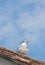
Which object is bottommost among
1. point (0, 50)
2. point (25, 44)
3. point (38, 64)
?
point (38, 64)

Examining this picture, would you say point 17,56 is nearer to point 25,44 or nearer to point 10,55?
point 10,55

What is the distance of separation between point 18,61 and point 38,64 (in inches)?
30.8

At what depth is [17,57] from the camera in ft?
28.3

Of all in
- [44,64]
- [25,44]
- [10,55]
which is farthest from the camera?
[25,44]

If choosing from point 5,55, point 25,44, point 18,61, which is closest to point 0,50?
point 5,55

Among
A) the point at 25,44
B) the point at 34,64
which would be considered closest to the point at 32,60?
the point at 34,64

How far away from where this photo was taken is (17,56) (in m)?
8.67

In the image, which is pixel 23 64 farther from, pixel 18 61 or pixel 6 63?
pixel 6 63

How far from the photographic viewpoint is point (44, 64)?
8.20 metres

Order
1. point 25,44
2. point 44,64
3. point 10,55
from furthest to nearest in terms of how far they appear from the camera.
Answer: point 25,44 < point 10,55 < point 44,64

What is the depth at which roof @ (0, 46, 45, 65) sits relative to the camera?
8344mm

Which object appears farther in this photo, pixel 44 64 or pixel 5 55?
pixel 5 55

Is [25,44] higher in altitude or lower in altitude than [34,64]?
higher

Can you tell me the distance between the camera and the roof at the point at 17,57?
328 inches
